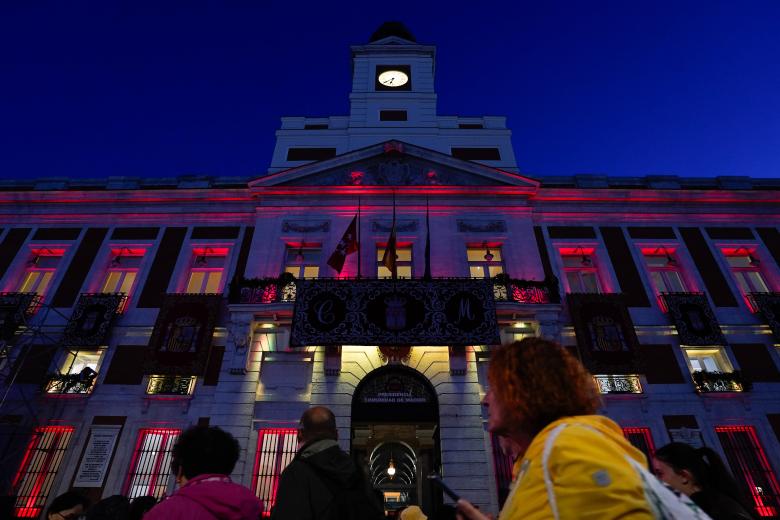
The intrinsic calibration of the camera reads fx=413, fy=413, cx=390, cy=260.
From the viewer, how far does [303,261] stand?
15.2 m

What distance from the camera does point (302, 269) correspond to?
590 inches

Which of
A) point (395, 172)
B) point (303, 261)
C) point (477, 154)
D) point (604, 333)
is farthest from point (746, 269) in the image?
point (303, 261)

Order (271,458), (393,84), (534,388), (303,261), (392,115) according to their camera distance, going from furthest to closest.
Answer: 1. (393,84)
2. (392,115)
3. (303,261)
4. (271,458)
5. (534,388)

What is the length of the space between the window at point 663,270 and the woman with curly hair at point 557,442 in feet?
50.3

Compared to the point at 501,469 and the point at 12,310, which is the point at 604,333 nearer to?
the point at 501,469

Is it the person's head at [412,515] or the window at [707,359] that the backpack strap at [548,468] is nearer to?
the person's head at [412,515]

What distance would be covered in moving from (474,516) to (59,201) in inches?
811

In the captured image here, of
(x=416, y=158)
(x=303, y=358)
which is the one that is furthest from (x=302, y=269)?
(x=416, y=158)

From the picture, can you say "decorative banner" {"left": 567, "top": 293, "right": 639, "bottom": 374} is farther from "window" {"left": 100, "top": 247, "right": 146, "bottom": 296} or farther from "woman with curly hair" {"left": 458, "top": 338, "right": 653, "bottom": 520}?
"window" {"left": 100, "top": 247, "right": 146, "bottom": 296}

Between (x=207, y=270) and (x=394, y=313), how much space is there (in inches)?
301

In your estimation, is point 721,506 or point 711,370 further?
point 711,370

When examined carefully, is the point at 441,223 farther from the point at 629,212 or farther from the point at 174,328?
the point at 174,328

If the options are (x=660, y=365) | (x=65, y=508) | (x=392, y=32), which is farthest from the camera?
(x=392, y=32)

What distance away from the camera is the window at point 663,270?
14.9 meters
